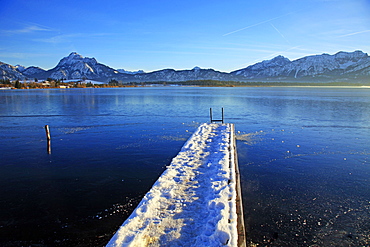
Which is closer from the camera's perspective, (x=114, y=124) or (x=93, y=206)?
(x=93, y=206)

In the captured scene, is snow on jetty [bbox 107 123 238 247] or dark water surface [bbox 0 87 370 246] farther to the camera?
dark water surface [bbox 0 87 370 246]

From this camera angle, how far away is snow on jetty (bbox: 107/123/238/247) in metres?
5.02

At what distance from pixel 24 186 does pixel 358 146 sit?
607 inches

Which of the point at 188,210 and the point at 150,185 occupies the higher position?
the point at 188,210

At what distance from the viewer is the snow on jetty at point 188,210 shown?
5.02m

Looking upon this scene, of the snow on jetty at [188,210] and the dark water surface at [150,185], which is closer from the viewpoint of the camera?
the snow on jetty at [188,210]

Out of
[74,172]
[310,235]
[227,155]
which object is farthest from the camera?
[227,155]

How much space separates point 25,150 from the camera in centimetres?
1297

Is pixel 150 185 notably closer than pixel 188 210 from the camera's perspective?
No

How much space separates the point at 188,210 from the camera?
616 centimetres

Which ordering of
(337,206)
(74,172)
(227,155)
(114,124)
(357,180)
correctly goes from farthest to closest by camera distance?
(114,124), (227,155), (74,172), (357,180), (337,206)

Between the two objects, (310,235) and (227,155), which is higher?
(227,155)

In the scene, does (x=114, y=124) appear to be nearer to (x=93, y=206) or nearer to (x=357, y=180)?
(x=93, y=206)

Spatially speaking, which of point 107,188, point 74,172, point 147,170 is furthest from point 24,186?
point 147,170
